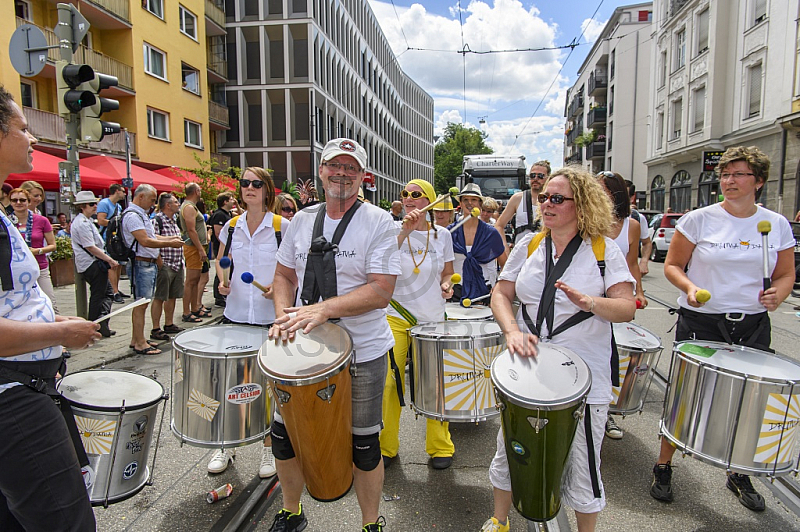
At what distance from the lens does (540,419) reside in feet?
6.69

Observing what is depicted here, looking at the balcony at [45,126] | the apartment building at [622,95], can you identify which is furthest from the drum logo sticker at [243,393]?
the apartment building at [622,95]

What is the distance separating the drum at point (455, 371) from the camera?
310 centimetres

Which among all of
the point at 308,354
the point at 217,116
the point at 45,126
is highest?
the point at 217,116

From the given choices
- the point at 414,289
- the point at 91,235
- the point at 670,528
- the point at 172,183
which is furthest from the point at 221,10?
the point at 670,528

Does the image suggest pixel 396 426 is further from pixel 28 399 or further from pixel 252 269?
pixel 28 399

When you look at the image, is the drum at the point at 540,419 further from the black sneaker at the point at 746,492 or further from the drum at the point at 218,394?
the black sneaker at the point at 746,492

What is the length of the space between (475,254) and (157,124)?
22644 mm

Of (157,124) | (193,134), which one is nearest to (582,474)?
(157,124)

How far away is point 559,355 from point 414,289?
1.57 m

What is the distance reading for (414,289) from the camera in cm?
368

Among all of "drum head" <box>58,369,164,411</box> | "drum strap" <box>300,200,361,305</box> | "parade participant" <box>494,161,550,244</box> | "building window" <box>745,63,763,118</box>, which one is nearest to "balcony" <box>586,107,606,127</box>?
"building window" <box>745,63,763,118</box>

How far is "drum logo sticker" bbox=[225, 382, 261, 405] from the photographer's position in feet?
9.20

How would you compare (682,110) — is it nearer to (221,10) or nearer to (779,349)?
(779,349)

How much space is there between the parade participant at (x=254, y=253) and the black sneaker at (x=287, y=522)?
33.7 inches
